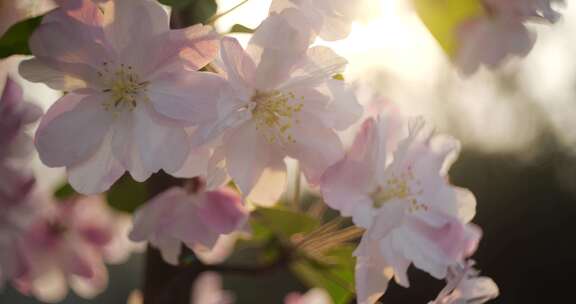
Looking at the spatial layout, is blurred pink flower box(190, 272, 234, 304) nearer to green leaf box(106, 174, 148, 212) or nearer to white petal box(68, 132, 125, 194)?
green leaf box(106, 174, 148, 212)

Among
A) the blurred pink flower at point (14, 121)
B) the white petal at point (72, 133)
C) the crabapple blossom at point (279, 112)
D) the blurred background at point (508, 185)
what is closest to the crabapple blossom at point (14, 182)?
the blurred pink flower at point (14, 121)

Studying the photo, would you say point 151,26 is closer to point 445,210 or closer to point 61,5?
point 61,5

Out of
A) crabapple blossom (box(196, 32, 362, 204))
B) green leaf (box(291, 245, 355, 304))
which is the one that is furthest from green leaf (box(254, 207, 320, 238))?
crabapple blossom (box(196, 32, 362, 204))

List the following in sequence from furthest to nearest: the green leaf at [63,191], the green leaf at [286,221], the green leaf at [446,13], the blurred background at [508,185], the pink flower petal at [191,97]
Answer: the blurred background at [508,185] < the green leaf at [63,191] < the green leaf at [286,221] < the green leaf at [446,13] < the pink flower petal at [191,97]

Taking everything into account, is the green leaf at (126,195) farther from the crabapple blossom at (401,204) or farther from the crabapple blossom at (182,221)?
the crabapple blossom at (401,204)

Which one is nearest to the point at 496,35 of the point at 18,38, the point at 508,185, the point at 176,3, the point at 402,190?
the point at 402,190

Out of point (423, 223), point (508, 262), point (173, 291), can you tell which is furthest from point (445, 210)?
point (508, 262)
